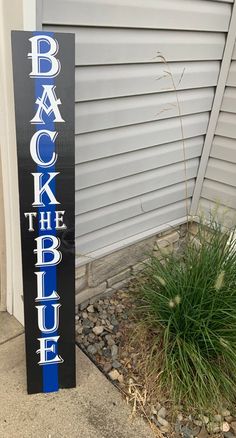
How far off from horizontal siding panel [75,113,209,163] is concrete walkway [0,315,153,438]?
1.08 m

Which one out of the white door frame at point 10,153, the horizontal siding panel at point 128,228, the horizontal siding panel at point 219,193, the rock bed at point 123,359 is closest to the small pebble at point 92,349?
the rock bed at point 123,359

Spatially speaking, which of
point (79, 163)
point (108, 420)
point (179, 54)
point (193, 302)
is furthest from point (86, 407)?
point (179, 54)

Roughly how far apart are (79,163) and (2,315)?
975 mm

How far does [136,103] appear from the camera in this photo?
7.18 ft

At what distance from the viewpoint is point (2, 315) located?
2.34 meters

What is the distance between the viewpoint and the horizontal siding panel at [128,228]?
93.3 inches

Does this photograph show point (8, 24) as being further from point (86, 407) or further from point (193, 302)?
point (86, 407)

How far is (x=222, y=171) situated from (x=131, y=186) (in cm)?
71

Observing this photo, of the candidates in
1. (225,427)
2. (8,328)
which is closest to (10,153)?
(8,328)

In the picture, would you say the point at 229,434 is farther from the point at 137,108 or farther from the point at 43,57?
the point at 43,57

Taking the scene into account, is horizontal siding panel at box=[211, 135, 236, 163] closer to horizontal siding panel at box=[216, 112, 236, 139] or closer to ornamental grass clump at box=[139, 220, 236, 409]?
horizontal siding panel at box=[216, 112, 236, 139]

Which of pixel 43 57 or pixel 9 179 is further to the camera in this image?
pixel 9 179

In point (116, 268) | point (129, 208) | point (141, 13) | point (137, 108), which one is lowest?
point (116, 268)

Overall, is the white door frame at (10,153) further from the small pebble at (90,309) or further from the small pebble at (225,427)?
the small pebble at (225,427)
